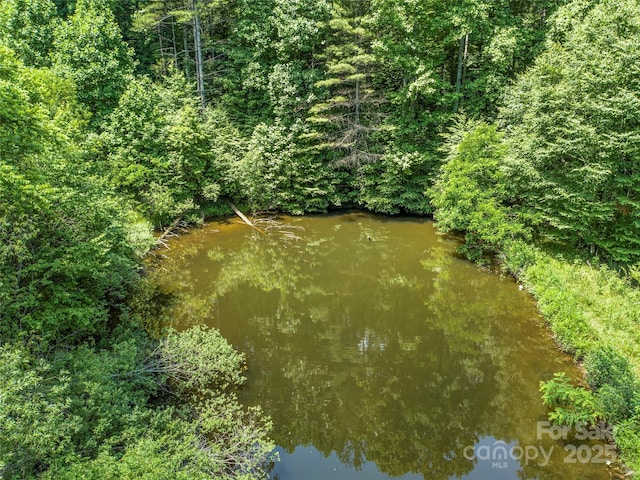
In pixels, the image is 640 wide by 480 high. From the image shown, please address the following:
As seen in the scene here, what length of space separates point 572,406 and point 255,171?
16.6 m

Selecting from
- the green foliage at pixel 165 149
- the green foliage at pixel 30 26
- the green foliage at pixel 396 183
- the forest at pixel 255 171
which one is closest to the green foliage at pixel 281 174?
the forest at pixel 255 171

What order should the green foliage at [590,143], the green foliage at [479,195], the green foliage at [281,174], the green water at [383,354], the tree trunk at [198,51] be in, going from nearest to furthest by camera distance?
1. the green water at [383,354]
2. the green foliage at [590,143]
3. the green foliage at [479,195]
4. the green foliage at [281,174]
5. the tree trunk at [198,51]

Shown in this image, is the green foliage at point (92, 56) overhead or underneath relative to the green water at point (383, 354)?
overhead

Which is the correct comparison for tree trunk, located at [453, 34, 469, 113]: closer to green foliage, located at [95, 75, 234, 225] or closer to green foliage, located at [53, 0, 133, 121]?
green foliage, located at [95, 75, 234, 225]

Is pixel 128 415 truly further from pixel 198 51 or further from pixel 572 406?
pixel 198 51

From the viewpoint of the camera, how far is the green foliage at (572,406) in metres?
7.49

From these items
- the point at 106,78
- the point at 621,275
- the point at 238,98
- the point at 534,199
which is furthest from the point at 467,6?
the point at 106,78

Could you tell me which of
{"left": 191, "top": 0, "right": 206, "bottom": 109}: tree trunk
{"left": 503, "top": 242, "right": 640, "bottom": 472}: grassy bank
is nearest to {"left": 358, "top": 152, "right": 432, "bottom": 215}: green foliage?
{"left": 503, "top": 242, "right": 640, "bottom": 472}: grassy bank

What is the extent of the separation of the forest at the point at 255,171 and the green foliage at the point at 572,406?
50 mm

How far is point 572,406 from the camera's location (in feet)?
26.5

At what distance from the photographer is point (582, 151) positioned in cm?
1323

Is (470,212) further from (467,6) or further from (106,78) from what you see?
(106,78)

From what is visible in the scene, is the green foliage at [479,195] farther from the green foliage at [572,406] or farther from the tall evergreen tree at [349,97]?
the green foliage at [572,406]

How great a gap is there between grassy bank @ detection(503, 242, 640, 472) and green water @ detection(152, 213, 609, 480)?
0.55 m
